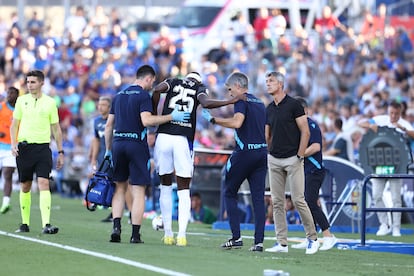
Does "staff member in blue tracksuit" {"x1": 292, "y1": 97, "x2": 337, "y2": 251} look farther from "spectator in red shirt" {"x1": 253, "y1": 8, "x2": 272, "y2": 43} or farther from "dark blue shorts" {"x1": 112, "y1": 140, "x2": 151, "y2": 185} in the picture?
"spectator in red shirt" {"x1": 253, "y1": 8, "x2": 272, "y2": 43}

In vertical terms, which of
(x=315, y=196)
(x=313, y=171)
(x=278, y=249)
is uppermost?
(x=313, y=171)

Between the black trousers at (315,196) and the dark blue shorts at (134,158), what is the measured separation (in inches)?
95.4

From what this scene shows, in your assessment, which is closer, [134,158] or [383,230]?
[134,158]

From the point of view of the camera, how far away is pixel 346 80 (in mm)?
34156

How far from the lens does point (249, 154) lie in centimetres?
1541

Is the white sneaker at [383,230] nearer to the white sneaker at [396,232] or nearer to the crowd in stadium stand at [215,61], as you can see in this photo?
the white sneaker at [396,232]

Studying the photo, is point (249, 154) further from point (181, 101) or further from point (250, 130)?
point (181, 101)

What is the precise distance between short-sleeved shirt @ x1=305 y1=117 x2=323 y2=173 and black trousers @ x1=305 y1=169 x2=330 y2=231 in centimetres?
6

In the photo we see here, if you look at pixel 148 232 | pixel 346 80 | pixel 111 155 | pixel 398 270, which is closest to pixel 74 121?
pixel 346 80

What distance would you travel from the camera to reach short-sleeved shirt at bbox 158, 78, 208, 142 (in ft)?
50.1

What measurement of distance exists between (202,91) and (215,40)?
82.5 ft

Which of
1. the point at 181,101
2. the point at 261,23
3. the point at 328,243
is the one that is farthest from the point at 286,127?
the point at 261,23

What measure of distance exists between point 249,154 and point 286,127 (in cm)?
56

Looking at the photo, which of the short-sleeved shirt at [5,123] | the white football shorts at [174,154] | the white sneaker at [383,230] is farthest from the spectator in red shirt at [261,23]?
the white football shorts at [174,154]
